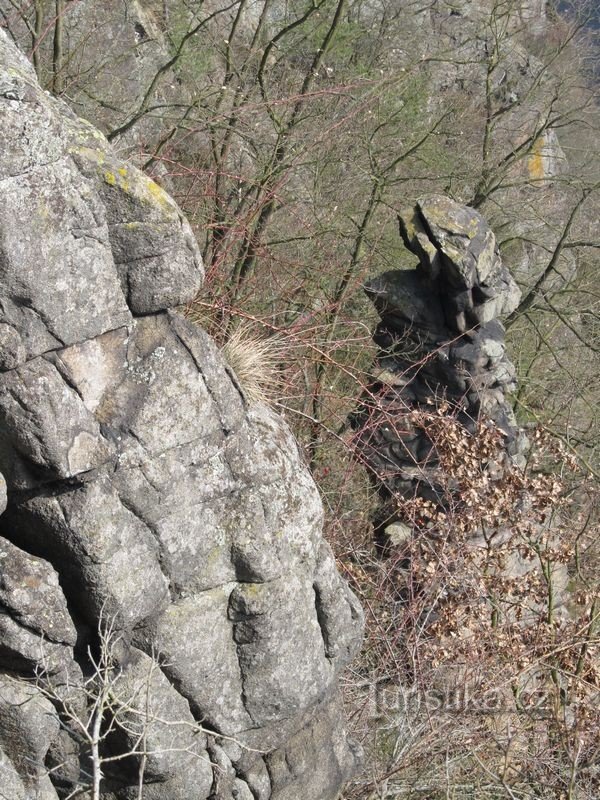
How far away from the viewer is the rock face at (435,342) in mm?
9312

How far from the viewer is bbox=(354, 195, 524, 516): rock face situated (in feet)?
30.6

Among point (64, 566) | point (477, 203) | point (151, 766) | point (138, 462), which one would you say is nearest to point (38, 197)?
point (138, 462)

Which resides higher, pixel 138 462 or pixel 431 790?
pixel 138 462

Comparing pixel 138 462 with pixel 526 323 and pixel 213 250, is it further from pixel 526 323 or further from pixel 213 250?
pixel 526 323

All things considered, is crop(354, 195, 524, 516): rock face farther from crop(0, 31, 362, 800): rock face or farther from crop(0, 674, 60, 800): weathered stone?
crop(0, 674, 60, 800): weathered stone

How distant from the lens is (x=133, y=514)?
453 centimetres

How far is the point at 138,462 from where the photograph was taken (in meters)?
4.50

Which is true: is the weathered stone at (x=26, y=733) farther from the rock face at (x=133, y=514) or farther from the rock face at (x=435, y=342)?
the rock face at (x=435, y=342)

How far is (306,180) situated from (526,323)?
4.42 m

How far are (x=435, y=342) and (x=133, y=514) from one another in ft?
20.1

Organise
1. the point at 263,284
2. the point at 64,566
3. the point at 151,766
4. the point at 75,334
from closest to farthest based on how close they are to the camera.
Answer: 1. the point at 75,334
2. the point at 64,566
3. the point at 151,766
4. the point at 263,284

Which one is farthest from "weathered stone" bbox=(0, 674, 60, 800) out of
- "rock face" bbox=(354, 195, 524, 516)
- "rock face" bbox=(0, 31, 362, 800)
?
"rock face" bbox=(354, 195, 524, 516)

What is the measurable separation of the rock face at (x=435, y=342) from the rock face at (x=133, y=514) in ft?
14.3

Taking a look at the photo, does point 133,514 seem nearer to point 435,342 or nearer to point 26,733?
point 26,733
